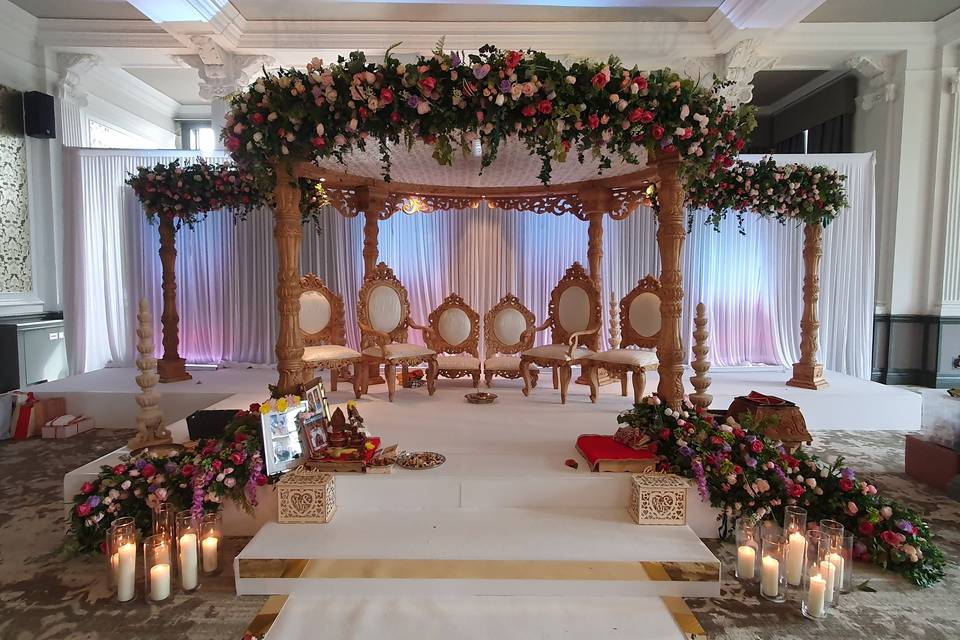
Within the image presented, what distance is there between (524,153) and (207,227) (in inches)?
219

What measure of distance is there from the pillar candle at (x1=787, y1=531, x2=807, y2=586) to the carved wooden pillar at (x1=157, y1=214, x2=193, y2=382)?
6.77 metres

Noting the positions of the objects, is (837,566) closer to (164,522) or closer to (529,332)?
(164,522)

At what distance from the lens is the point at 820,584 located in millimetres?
2475

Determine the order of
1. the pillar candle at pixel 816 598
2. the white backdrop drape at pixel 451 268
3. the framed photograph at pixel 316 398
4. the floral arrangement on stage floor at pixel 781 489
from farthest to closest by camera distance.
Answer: the white backdrop drape at pixel 451 268 → the framed photograph at pixel 316 398 → the floral arrangement on stage floor at pixel 781 489 → the pillar candle at pixel 816 598

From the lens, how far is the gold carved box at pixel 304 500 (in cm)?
306

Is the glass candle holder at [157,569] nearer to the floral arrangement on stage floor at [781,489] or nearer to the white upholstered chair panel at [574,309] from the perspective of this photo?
the floral arrangement on stage floor at [781,489]

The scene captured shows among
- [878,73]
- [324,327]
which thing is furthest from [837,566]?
[878,73]

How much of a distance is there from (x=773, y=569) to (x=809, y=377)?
4.45 m

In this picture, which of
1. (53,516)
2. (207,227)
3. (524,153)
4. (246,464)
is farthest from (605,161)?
(207,227)

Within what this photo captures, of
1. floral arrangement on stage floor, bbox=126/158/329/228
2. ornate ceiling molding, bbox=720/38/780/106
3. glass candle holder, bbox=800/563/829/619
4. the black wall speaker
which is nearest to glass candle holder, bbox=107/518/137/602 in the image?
glass candle holder, bbox=800/563/829/619

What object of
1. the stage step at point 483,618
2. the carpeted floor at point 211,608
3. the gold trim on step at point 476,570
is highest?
the gold trim on step at point 476,570

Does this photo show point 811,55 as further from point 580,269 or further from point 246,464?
point 246,464

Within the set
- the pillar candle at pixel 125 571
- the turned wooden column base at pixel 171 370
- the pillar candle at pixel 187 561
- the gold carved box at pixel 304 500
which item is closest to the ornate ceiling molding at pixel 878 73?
the gold carved box at pixel 304 500

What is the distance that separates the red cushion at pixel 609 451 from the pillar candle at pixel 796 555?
0.85 meters
